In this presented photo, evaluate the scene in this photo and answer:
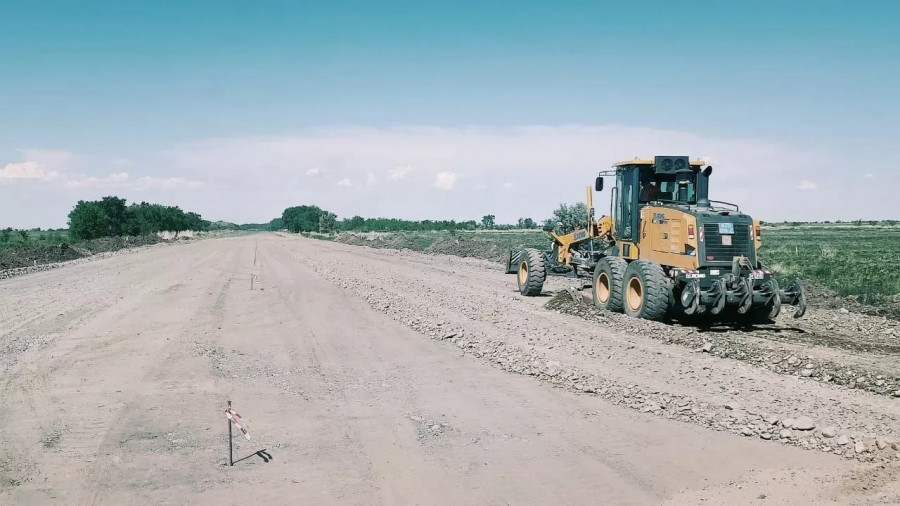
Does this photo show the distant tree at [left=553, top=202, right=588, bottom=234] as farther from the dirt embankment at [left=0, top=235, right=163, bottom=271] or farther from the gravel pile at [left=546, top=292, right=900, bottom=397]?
the dirt embankment at [left=0, top=235, right=163, bottom=271]

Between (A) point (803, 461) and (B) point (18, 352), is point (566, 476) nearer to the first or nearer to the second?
(A) point (803, 461)

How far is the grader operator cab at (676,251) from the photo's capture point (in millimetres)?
12570

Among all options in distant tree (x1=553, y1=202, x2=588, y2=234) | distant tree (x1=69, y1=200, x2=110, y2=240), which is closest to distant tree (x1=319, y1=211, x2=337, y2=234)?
distant tree (x1=69, y1=200, x2=110, y2=240)

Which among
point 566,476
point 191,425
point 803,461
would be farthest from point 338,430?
point 803,461

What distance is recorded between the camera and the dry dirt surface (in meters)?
6.11

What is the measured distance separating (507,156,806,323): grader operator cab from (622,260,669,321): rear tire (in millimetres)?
20

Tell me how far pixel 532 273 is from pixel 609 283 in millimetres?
3708

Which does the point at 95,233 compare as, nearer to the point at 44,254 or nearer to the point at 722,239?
the point at 44,254

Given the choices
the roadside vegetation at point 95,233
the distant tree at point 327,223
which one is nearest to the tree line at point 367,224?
the distant tree at point 327,223

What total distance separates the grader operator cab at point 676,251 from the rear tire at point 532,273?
148cm

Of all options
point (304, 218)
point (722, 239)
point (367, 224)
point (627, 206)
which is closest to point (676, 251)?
point (722, 239)

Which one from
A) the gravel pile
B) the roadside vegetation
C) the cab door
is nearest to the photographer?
the gravel pile

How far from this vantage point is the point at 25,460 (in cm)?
678

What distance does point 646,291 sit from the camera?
13.2 metres
